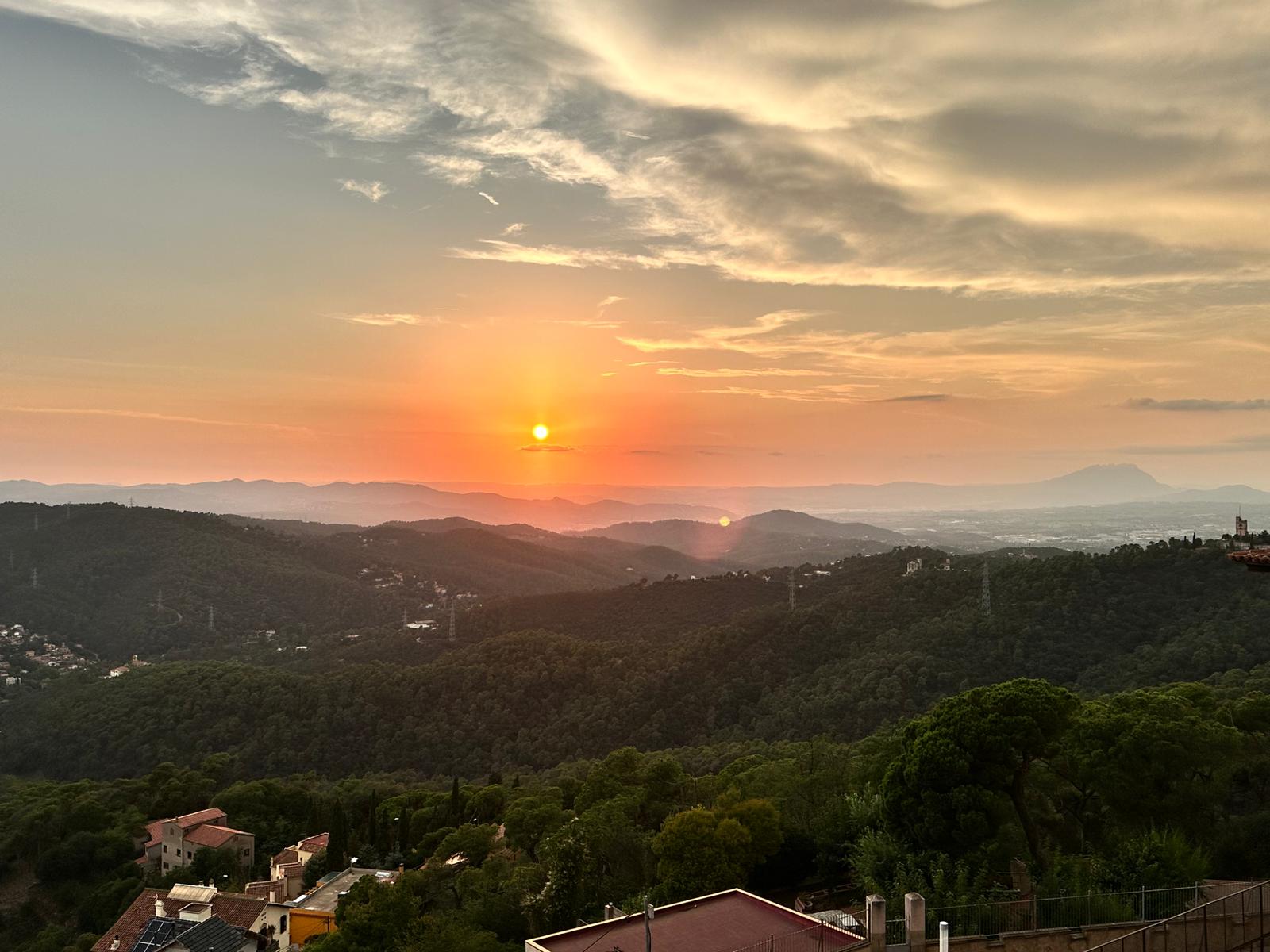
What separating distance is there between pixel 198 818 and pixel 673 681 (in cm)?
3200

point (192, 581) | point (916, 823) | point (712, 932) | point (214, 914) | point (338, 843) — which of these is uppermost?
point (916, 823)

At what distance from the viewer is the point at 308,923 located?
93.4 feet

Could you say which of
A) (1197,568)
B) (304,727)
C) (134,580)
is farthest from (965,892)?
(134,580)

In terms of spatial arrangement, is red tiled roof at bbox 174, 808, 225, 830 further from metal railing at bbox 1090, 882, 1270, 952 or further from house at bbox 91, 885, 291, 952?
metal railing at bbox 1090, 882, 1270, 952

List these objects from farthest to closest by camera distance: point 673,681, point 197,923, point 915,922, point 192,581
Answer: point 192,581
point 673,681
point 197,923
point 915,922

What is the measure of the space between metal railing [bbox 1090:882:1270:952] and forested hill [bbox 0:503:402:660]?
106300 millimetres

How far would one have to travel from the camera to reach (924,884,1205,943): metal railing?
1415 centimetres

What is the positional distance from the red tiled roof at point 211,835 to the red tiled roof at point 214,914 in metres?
8.08

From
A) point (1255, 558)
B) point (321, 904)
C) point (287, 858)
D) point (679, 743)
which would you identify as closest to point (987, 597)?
point (679, 743)

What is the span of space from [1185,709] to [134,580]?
12126 centimetres

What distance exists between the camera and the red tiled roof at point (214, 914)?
2923 cm

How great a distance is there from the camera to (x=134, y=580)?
110 meters

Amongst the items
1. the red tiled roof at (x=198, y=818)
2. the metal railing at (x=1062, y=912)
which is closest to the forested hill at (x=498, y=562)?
the red tiled roof at (x=198, y=818)

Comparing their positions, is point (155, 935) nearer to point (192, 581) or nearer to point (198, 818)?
point (198, 818)
